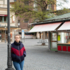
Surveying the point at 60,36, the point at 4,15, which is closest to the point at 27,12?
the point at 60,36

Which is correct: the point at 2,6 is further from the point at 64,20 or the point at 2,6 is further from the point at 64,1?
the point at 64,20

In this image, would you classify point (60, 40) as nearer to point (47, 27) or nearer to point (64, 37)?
point (64, 37)

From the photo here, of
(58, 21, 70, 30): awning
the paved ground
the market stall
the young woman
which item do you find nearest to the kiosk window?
the market stall

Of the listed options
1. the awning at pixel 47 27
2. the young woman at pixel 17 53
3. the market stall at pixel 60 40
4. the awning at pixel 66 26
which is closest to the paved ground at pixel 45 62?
the market stall at pixel 60 40

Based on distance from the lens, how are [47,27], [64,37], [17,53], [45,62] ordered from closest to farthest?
[17,53] → [45,62] → [47,27] → [64,37]

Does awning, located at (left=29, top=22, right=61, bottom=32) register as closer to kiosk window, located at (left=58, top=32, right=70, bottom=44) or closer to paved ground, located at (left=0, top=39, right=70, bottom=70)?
kiosk window, located at (left=58, top=32, right=70, bottom=44)

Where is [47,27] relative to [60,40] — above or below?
above

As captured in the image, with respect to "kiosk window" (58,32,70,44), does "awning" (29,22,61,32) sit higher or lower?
higher

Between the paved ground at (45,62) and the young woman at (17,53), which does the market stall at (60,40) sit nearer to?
the paved ground at (45,62)

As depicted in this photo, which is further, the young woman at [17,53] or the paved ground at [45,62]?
the paved ground at [45,62]

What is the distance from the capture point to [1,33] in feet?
119

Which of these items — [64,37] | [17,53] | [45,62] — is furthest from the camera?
[64,37]

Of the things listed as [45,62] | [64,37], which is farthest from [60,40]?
[45,62]

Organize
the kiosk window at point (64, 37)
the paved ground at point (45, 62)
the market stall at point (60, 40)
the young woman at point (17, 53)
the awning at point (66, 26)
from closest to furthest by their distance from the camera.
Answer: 1. the young woman at point (17, 53)
2. the paved ground at point (45, 62)
3. the awning at point (66, 26)
4. the market stall at point (60, 40)
5. the kiosk window at point (64, 37)
